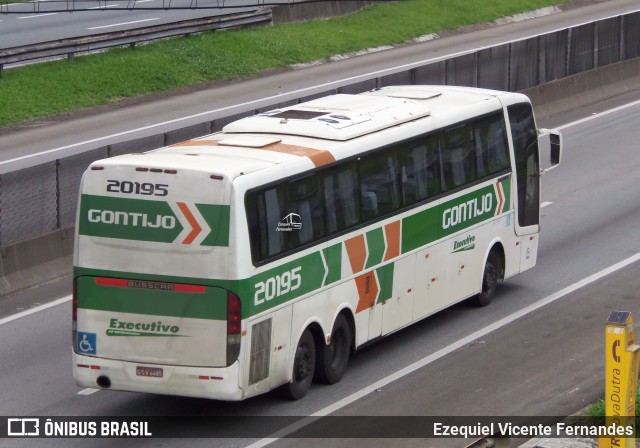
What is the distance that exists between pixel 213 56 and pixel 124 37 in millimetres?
2776

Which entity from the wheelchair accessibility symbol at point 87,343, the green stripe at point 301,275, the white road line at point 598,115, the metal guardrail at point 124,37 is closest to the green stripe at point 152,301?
the green stripe at point 301,275

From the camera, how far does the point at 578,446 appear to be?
1166cm

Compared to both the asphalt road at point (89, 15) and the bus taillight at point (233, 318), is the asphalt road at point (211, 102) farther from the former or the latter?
the bus taillight at point (233, 318)

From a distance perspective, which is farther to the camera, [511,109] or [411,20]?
[411,20]

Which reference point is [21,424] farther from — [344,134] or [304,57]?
[304,57]

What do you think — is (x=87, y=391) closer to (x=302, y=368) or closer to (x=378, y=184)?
(x=302, y=368)

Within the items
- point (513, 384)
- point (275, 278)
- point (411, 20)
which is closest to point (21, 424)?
point (275, 278)

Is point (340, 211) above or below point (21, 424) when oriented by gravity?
above

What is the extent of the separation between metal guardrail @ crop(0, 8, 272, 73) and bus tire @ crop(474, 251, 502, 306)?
19.8 meters

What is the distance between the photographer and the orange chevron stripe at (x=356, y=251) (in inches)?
568

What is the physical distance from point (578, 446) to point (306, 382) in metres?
3.39

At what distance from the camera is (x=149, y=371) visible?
12766mm

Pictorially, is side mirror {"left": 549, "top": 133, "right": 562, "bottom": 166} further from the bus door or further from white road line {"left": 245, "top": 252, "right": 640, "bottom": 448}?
white road line {"left": 245, "top": 252, "right": 640, "bottom": 448}

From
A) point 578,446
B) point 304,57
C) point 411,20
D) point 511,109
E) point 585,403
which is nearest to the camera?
point 578,446
